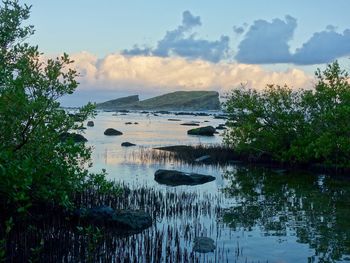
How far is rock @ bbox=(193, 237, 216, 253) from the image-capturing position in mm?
12997

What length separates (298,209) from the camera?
19141 millimetres

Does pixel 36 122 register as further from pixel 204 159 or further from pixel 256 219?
pixel 204 159

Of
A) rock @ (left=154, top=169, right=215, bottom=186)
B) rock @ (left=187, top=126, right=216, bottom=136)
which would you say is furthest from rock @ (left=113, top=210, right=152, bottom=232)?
rock @ (left=187, top=126, right=216, bottom=136)

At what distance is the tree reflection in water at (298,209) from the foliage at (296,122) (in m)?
2.16

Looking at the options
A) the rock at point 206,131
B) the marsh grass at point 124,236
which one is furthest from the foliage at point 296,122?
the rock at point 206,131

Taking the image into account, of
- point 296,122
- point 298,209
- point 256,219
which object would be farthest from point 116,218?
point 296,122

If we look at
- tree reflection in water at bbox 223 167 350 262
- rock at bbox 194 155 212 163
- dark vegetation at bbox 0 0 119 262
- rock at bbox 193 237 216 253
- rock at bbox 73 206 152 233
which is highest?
dark vegetation at bbox 0 0 119 262

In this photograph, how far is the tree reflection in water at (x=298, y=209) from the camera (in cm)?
1475

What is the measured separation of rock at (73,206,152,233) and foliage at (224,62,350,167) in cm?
1614

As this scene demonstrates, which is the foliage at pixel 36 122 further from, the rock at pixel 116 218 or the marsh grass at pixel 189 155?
the marsh grass at pixel 189 155

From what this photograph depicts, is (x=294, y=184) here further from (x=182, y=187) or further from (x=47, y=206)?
(x=47, y=206)

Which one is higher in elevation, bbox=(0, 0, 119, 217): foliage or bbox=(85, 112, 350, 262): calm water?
bbox=(0, 0, 119, 217): foliage

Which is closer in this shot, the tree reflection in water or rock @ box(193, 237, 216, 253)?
rock @ box(193, 237, 216, 253)

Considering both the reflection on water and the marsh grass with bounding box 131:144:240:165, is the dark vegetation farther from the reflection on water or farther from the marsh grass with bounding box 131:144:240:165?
the marsh grass with bounding box 131:144:240:165
